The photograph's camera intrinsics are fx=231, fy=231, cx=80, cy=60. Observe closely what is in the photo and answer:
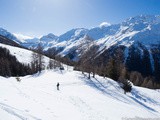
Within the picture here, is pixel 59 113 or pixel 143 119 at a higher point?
pixel 59 113

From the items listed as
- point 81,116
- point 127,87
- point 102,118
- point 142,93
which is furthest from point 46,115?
point 142,93

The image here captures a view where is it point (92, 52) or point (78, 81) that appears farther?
point (92, 52)

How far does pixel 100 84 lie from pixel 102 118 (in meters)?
47.0

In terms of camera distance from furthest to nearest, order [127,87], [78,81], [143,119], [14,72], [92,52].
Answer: [14,72] < [92,52] < [127,87] < [78,81] < [143,119]

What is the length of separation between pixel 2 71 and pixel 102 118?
119 meters

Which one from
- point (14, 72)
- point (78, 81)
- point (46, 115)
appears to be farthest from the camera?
point (14, 72)

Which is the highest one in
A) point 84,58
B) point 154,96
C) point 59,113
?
point 84,58

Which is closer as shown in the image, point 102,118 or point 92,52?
point 102,118

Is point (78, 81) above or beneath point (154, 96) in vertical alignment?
above

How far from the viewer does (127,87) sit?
260ft

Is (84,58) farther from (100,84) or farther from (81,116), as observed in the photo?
(81,116)

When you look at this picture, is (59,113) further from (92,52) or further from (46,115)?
(92,52)

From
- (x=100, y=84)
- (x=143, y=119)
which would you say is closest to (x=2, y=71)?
(x=100, y=84)

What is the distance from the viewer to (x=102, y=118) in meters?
29.3
